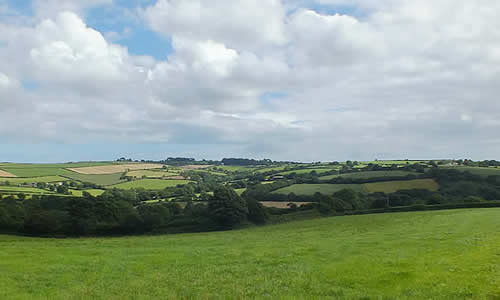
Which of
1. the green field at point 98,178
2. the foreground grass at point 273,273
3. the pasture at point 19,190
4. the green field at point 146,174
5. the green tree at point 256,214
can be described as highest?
the foreground grass at point 273,273

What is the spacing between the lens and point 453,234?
1109 inches

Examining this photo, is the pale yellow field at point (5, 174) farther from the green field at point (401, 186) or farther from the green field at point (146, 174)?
the green field at point (401, 186)

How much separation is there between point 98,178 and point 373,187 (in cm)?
11437

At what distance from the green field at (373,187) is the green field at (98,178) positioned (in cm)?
7581

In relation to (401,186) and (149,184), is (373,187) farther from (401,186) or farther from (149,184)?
(149,184)

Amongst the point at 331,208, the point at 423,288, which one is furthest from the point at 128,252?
the point at 331,208

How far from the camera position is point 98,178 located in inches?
6220

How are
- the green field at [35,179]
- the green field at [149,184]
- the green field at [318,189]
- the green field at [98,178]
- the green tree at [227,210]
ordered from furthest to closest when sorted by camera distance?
1. the green field at [98,178]
2. the green field at [149,184]
3. the green field at [35,179]
4. the green field at [318,189]
5. the green tree at [227,210]

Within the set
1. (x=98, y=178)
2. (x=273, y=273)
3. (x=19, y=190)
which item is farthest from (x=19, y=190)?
(x=273, y=273)

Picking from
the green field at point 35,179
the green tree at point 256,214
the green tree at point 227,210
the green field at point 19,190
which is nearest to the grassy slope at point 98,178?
the green field at point 35,179

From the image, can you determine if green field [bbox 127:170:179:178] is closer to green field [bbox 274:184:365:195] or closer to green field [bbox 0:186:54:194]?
green field [bbox 0:186:54:194]

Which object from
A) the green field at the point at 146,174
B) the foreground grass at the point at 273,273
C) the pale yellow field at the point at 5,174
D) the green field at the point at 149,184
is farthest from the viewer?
the green field at the point at 146,174

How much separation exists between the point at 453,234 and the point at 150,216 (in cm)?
6125

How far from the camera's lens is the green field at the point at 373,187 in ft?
353
